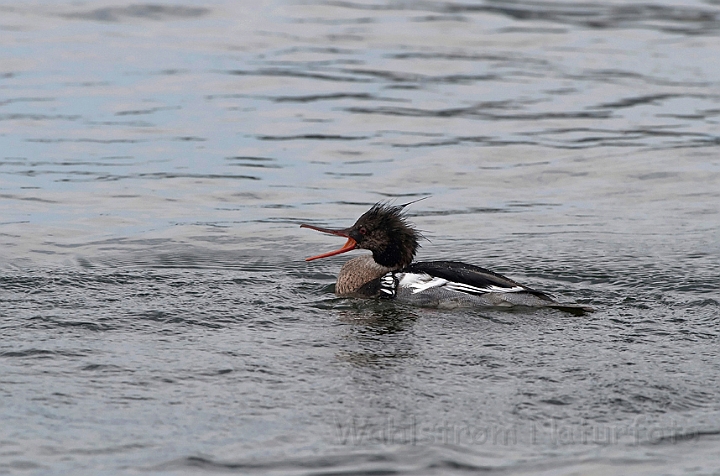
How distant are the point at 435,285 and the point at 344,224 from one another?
3.16m

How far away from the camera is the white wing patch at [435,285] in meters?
7.86

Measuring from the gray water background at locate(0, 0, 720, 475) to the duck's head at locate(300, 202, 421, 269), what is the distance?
0.46 metres

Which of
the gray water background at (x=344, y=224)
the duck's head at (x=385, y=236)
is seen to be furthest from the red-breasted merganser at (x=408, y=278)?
the gray water background at (x=344, y=224)

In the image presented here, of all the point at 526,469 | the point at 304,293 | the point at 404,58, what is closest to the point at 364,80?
the point at 404,58

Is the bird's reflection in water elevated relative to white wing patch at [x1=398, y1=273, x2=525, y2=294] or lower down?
lower down

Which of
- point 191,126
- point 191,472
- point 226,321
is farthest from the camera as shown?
point 191,126

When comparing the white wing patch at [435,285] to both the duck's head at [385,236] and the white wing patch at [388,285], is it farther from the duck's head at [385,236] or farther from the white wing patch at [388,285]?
the duck's head at [385,236]

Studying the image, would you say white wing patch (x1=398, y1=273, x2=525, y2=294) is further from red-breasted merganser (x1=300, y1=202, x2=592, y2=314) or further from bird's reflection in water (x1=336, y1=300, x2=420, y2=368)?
bird's reflection in water (x1=336, y1=300, x2=420, y2=368)

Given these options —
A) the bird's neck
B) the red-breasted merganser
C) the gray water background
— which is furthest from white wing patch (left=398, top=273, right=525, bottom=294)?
the bird's neck

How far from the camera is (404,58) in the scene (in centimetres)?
1933

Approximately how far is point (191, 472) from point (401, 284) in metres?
3.38

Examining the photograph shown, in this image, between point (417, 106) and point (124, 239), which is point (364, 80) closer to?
point (417, 106)

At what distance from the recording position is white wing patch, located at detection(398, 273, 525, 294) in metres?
7.86

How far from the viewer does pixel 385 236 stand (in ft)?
28.5
